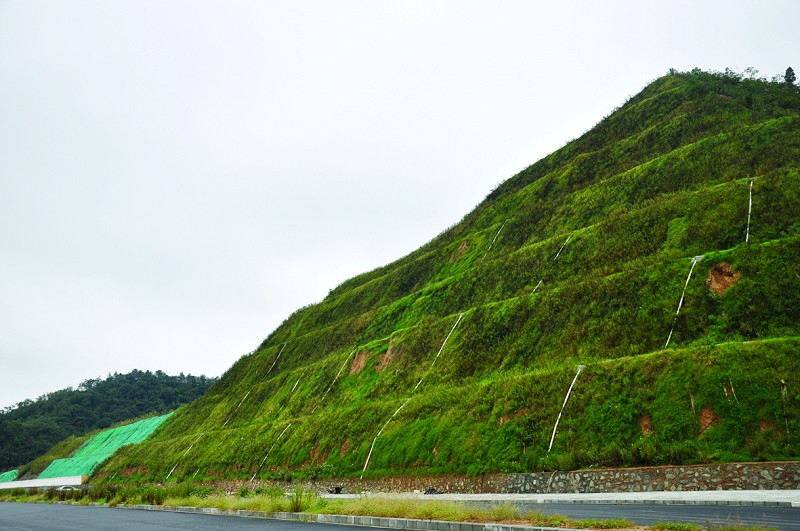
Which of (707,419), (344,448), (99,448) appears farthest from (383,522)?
(99,448)

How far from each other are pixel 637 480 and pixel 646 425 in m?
2.34

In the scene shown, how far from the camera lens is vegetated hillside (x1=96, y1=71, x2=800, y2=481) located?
832 inches

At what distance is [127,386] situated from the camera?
155000 millimetres

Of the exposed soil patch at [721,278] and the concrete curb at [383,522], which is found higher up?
the exposed soil patch at [721,278]

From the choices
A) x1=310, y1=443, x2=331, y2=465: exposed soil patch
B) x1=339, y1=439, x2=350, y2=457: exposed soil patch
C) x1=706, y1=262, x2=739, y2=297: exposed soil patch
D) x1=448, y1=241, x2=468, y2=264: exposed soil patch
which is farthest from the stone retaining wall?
x1=448, y1=241, x2=468, y2=264: exposed soil patch

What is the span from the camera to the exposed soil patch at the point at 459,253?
182ft

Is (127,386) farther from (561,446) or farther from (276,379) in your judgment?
(561,446)

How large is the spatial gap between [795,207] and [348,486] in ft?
84.6

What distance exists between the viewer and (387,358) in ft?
147

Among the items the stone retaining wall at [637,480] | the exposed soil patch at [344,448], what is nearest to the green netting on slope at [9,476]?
the exposed soil patch at [344,448]

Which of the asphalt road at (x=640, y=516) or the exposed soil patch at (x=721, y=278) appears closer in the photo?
the asphalt road at (x=640, y=516)

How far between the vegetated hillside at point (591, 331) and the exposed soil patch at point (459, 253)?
10.3 inches

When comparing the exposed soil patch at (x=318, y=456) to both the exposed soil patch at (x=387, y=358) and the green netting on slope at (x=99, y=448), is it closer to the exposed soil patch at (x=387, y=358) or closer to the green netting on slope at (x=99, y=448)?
the exposed soil patch at (x=387, y=358)

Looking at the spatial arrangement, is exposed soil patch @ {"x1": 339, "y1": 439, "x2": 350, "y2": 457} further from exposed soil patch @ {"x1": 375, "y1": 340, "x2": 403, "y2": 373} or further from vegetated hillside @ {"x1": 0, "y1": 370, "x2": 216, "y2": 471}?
vegetated hillside @ {"x1": 0, "y1": 370, "x2": 216, "y2": 471}
